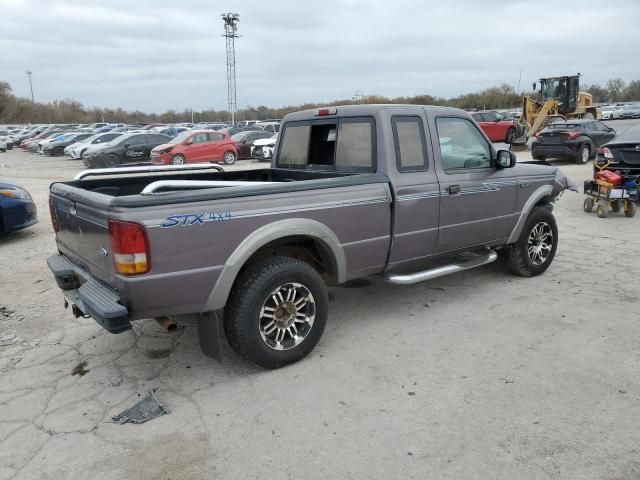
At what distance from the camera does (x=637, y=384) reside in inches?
141

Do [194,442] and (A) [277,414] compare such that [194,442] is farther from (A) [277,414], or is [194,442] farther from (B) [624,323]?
(B) [624,323]

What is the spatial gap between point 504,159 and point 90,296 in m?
4.01

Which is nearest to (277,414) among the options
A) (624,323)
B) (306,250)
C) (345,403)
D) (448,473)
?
A: (345,403)

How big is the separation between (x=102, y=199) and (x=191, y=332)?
1.81 meters

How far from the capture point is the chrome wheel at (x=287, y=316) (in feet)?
12.5

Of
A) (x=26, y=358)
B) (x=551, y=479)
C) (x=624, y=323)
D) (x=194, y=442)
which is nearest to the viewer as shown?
(x=551, y=479)

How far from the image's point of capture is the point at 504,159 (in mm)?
5176

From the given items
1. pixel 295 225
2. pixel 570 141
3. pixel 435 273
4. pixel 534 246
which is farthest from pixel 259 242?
pixel 570 141

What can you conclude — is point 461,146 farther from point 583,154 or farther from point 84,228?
point 583,154

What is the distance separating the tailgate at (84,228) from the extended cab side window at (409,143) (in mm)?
2438

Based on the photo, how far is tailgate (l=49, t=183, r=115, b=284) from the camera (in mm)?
3326

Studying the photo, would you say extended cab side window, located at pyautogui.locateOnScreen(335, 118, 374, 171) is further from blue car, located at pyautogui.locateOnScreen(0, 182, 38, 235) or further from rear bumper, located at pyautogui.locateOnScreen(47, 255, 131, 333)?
blue car, located at pyautogui.locateOnScreen(0, 182, 38, 235)

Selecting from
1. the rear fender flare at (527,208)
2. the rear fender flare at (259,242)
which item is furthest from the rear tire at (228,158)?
the rear fender flare at (259,242)

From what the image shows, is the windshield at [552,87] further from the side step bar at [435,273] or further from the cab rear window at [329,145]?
the cab rear window at [329,145]
